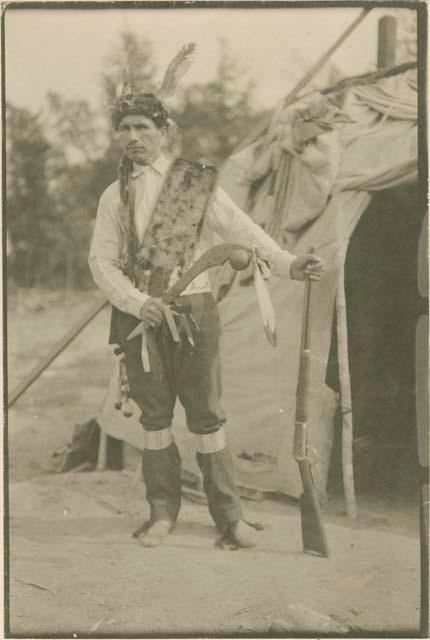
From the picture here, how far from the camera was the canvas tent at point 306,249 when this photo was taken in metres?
4.11

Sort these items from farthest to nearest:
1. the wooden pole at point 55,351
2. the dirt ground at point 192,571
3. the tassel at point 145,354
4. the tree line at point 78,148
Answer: the wooden pole at point 55,351
the tree line at point 78,148
the tassel at point 145,354
the dirt ground at point 192,571

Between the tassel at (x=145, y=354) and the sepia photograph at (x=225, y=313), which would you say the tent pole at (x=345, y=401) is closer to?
the sepia photograph at (x=225, y=313)

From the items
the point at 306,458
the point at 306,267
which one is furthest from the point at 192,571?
the point at 306,267

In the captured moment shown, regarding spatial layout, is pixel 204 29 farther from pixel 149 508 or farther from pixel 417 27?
pixel 149 508

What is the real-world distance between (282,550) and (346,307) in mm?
1209

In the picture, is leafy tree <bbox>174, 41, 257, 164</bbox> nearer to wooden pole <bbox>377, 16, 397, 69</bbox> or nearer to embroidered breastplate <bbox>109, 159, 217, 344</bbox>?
embroidered breastplate <bbox>109, 159, 217, 344</bbox>

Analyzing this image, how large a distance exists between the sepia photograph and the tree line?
12mm

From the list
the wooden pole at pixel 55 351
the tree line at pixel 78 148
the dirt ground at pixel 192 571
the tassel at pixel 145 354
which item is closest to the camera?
the dirt ground at pixel 192 571

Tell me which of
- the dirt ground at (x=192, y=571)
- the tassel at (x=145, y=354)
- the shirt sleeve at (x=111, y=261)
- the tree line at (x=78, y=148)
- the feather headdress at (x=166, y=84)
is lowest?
the dirt ground at (x=192, y=571)

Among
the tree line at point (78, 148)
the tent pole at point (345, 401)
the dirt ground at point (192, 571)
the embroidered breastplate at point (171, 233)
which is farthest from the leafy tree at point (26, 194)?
the tent pole at point (345, 401)

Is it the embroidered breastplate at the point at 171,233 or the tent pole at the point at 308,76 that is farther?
the tent pole at the point at 308,76

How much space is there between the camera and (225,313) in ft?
13.9

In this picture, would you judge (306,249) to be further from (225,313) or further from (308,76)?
(308,76)

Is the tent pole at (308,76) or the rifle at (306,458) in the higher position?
the tent pole at (308,76)
